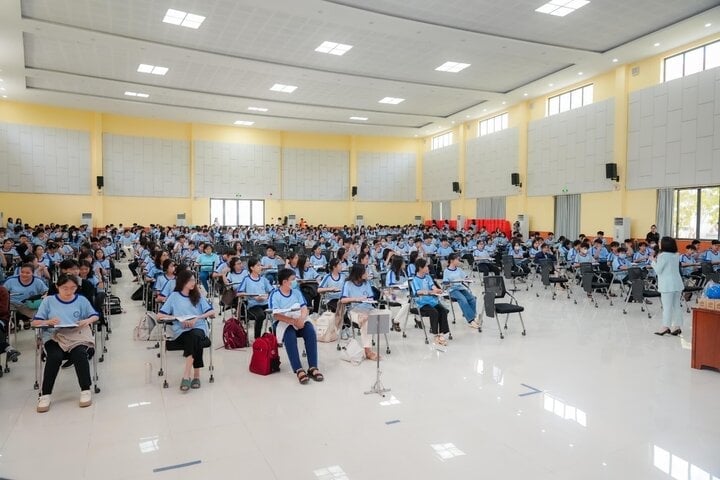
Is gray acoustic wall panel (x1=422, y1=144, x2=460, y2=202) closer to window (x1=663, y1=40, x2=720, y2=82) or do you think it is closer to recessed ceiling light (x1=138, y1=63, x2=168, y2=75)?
window (x1=663, y1=40, x2=720, y2=82)

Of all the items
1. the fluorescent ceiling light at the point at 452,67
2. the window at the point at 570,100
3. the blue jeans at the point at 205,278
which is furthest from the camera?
the window at the point at 570,100

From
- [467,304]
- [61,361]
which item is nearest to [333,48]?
[467,304]

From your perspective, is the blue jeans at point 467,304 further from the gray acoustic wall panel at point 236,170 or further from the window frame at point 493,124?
the gray acoustic wall panel at point 236,170

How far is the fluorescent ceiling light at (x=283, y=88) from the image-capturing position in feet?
65.4

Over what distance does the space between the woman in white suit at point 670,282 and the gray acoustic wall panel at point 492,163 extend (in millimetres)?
16168

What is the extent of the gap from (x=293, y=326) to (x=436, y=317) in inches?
99.9

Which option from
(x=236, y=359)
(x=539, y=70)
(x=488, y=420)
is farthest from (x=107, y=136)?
(x=488, y=420)

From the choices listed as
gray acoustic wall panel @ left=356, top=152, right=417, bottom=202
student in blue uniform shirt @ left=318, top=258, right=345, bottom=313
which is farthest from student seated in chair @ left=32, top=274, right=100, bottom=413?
gray acoustic wall panel @ left=356, top=152, right=417, bottom=202

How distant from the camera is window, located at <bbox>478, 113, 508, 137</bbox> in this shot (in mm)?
24562

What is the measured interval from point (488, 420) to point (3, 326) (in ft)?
18.3

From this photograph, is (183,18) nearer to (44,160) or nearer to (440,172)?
(44,160)

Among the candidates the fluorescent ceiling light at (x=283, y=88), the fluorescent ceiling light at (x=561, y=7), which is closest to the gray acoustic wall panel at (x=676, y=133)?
the fluorescent ceiling light at (x=561, y=7)

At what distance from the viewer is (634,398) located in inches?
196

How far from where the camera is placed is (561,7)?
12.3 m
